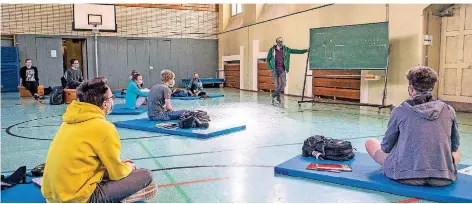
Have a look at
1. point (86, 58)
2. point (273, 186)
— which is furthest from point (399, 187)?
point (86, 58)

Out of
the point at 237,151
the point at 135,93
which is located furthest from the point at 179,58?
the point at 237,151

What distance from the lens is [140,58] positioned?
731 inches

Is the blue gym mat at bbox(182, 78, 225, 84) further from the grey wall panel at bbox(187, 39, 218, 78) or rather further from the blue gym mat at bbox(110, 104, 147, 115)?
the blue gym mat at bbox(110, 104, 147, 115)

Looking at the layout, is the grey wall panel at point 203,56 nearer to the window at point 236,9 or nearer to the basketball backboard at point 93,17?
the window at point 236,9

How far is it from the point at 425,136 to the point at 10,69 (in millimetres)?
16925

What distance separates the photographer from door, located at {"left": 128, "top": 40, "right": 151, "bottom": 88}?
60.3ft

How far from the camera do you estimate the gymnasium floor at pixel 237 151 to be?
3256 millimetres

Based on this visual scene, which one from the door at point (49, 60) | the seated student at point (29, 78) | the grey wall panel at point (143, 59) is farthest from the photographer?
the grey wall panel at point (143, 59)

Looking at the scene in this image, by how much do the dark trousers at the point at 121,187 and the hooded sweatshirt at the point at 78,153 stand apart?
9cm

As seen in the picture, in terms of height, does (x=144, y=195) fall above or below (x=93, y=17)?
below

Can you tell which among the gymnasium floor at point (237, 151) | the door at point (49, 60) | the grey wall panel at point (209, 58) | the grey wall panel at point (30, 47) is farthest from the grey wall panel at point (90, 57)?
the gymnasium floor at point (237, 151)

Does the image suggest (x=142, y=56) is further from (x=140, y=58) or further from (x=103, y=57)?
(x=103, y=57)

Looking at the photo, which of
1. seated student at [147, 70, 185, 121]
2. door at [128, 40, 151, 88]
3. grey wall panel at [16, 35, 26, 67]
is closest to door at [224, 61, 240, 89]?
door at [128, 40, 151, 88]

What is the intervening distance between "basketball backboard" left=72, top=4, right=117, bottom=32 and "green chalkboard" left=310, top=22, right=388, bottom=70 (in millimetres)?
9082
